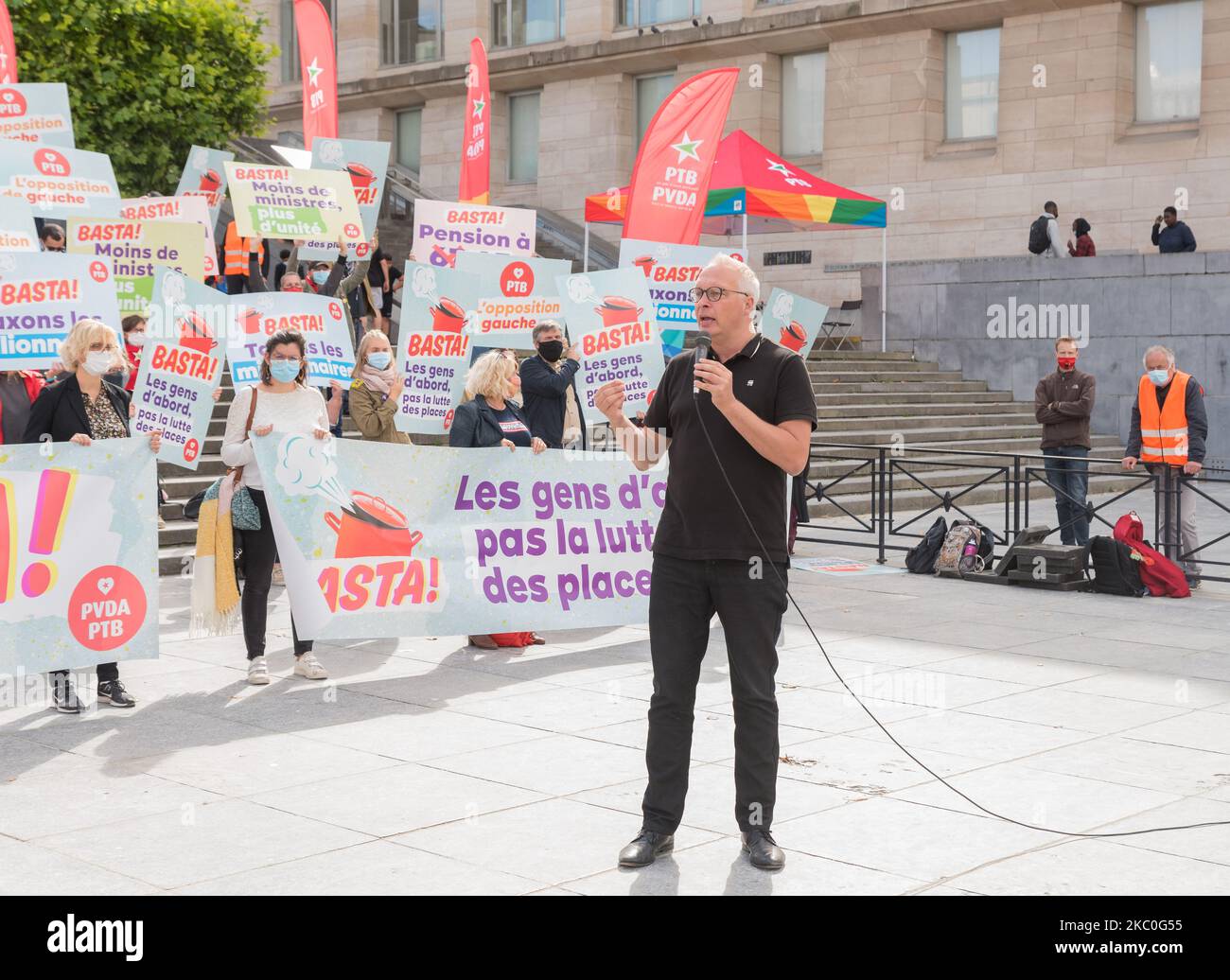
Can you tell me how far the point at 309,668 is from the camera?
855 centimetres

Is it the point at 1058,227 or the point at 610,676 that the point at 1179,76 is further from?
the point at 610,676

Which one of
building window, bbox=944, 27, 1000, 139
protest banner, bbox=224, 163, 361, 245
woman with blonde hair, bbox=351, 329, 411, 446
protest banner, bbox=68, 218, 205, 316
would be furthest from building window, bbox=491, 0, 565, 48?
woman with blonde hair, bbox=351, 329, 411, 446

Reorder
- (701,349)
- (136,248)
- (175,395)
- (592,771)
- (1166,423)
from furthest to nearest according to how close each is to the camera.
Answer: (136,248)
(1166,423)
(175,395)
(592,771)
(701,349)

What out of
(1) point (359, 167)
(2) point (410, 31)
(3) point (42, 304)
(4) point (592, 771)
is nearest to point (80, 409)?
(3) point (42, 304)

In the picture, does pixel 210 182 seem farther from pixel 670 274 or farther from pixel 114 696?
pixel 114 696

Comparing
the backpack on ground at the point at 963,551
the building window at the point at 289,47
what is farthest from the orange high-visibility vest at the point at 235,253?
the building window at the point at 289,47

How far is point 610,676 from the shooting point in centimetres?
871

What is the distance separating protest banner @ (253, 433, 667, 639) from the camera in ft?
28.1

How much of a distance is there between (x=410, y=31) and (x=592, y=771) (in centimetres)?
3500

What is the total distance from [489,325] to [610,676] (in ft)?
16.4

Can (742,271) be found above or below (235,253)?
below

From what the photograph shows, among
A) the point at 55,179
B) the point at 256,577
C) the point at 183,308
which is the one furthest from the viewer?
the point at 55,179

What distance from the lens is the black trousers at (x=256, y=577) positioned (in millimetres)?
8477

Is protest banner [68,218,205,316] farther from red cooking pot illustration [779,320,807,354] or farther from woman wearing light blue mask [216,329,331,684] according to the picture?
woman wearing light blue mask [216,329,331,684]
